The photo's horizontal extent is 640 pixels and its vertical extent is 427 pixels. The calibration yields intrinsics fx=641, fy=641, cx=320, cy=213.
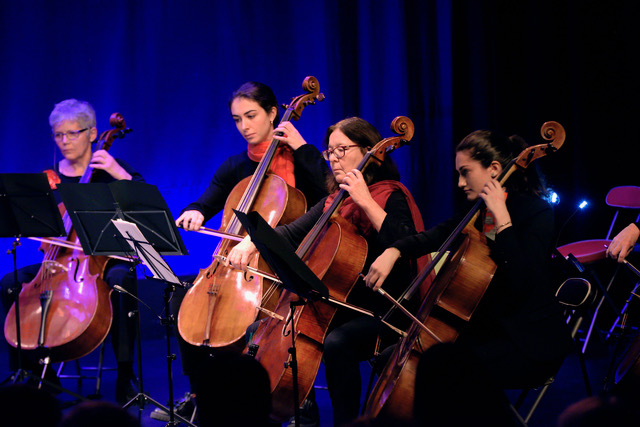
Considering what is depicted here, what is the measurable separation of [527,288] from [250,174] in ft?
6.06

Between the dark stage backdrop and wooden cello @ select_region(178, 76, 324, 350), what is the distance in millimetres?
2028

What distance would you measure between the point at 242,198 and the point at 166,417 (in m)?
1.07

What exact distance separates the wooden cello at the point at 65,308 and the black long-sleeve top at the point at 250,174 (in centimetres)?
61

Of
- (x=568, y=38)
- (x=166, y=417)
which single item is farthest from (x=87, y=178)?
(x=568, y=38)

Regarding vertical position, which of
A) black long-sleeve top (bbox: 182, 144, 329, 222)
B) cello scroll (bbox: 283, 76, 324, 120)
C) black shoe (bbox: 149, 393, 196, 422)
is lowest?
black shoe (bbox: 149, 393, 196, 422)

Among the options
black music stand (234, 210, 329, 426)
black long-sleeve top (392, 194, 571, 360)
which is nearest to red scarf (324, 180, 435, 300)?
black long-sleeve top (392, 194, 571, 360)

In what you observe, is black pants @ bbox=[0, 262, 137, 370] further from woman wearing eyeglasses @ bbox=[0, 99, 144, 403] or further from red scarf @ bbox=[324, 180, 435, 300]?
red scarf @ bbox=[324, 180, 435, 300]

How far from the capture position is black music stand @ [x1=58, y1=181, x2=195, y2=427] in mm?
2545


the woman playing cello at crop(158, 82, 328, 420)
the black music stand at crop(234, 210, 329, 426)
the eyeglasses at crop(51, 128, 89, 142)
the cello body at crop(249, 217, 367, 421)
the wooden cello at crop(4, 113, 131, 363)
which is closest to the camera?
the black music stand at crop(234, 210, 329, 426)

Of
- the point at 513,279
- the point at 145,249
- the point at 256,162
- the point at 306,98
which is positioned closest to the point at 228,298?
the point at 145,249

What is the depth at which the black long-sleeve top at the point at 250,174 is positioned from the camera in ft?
10.6

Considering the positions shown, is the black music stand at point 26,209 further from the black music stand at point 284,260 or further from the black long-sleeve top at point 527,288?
the black long-sleeve top at point 527,288

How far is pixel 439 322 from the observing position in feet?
7.02

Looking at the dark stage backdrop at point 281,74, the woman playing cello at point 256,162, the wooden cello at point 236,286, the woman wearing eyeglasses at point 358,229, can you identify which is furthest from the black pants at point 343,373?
the dark stage backdrop at point 281,74
